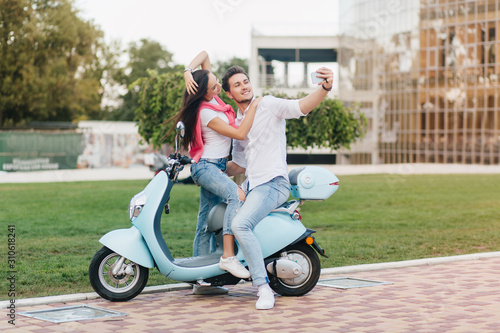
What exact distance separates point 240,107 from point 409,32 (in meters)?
44.2

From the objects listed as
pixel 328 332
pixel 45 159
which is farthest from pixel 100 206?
pixel 45 159

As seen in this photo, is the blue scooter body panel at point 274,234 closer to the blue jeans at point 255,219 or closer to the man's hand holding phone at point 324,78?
the blue jeans at point 255,219

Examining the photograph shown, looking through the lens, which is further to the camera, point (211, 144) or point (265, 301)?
point (211, 144)

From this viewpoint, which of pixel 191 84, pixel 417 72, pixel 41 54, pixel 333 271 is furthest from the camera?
pixel 417 72

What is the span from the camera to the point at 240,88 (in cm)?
575

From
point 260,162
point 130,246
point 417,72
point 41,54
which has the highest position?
point 41,54

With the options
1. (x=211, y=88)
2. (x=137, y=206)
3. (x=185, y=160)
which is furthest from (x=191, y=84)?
(x=137, y=206)

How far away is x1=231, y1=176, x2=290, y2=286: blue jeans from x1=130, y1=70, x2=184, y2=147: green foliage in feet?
31.1

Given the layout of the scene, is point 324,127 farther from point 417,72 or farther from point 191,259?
point 417,72

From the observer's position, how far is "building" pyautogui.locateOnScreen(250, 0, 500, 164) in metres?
44.3

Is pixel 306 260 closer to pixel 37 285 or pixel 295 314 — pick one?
pixel 295 314

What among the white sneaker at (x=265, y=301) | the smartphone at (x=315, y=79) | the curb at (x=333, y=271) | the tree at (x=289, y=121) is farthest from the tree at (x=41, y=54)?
the white sneaker at (x=265, y=301)

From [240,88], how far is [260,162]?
1.93ft

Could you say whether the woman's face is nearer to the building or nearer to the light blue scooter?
the light blue scooter
